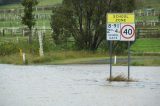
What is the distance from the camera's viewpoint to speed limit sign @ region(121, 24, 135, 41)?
24969mm

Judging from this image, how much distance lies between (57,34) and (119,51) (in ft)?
18.6

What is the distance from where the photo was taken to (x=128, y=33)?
25.1 meters

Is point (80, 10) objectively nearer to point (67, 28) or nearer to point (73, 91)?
point (67, 28)

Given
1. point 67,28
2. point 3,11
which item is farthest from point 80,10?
point 3,11

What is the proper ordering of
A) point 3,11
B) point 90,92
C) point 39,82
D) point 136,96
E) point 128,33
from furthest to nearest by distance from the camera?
1. point 3,11
2. point 128,33
3. point 39,82
4. point 90,92
5. point 136,96

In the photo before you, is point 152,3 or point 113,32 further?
point 152,3

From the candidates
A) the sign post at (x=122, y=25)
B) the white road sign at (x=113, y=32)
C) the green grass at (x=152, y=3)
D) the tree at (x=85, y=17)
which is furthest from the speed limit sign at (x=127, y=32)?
the green grass at (x=152, y=3)

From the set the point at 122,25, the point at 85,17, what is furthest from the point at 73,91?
the point at 85,17

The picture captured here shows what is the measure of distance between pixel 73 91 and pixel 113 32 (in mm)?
5972

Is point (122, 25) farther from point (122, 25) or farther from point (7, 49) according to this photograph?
point (7, 49)

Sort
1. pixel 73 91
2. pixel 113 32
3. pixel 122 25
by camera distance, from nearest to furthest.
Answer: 1. pixel 73 91
2. pixel 122 25
3. pixel 113 32

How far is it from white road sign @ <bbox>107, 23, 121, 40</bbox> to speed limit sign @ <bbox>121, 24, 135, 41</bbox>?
0.22m

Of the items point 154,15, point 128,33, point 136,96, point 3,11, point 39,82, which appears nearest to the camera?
point 136,96

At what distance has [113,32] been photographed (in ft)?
83.2
